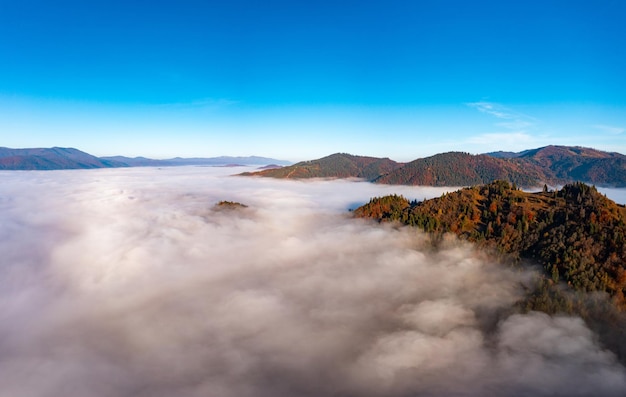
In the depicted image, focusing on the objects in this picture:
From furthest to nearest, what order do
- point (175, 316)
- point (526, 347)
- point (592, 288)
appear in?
point (175, 316)
point (592, 288)
point (526, 347)

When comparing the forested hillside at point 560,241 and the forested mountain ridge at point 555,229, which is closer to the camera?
the forested hillside at point 560,241

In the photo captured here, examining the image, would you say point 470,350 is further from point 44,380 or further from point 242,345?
point 44,380

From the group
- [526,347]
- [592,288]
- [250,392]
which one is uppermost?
[592,288]

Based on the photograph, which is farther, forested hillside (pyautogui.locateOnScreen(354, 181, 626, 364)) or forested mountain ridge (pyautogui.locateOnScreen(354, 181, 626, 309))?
forested mountain ridge (pyautogui.locateOnScreen(354, 181, 626, 309))

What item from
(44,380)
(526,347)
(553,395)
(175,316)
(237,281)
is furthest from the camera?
(237,281)

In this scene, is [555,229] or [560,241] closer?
[560,241]

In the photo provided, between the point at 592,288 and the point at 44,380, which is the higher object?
the point at 592,288

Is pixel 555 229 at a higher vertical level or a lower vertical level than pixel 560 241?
higher

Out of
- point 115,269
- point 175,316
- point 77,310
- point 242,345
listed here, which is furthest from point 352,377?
point 115,269
